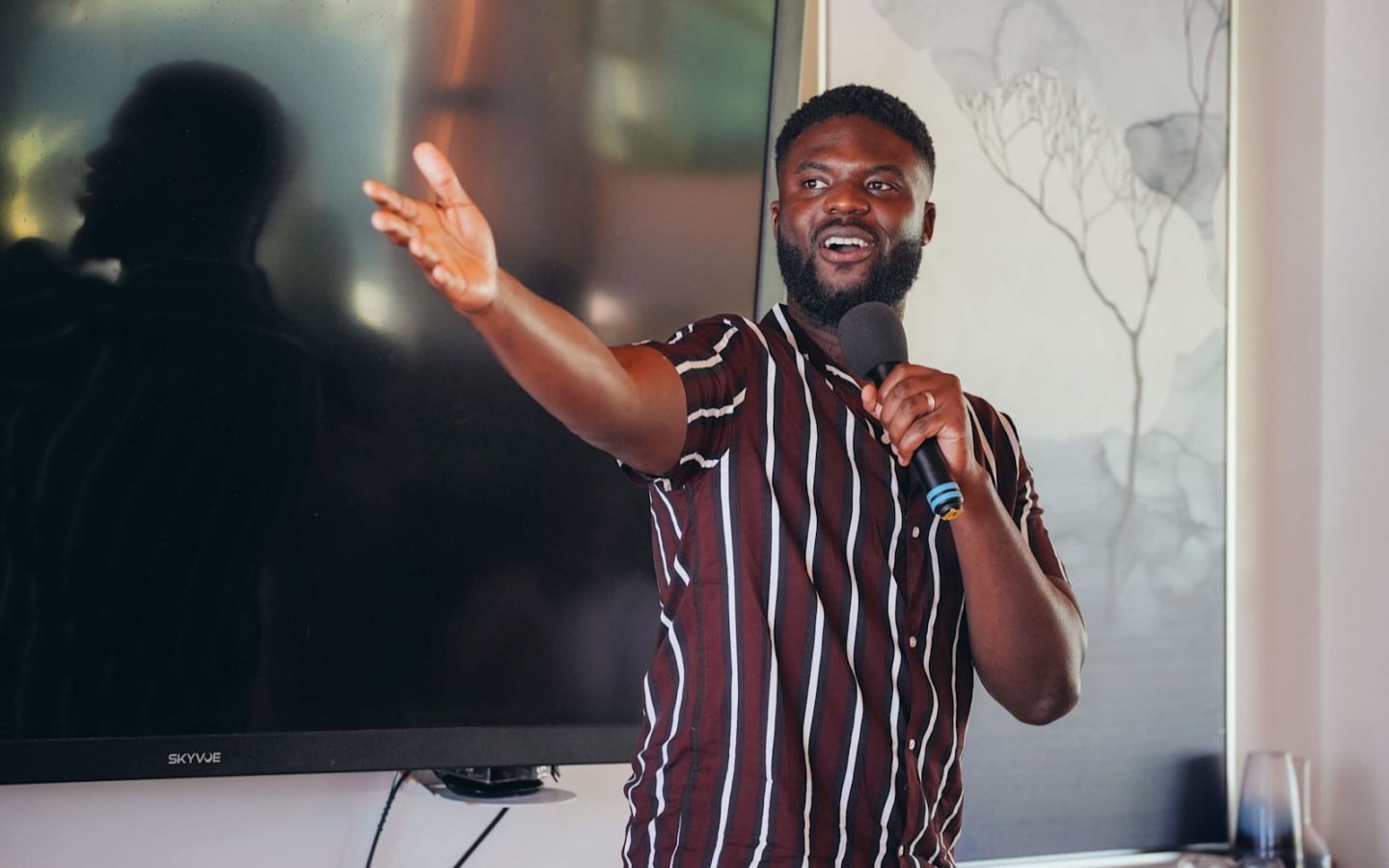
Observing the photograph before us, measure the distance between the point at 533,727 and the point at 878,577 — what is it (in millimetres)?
666

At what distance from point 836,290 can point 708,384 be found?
29 cm

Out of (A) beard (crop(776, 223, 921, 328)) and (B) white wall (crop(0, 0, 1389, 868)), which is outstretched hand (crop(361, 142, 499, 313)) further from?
(B) white wall (crop(0, 0, 1389, 868))

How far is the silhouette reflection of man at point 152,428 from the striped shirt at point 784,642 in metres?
0.61

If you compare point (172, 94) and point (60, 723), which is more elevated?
point (172, 94)

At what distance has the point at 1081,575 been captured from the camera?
259 cm

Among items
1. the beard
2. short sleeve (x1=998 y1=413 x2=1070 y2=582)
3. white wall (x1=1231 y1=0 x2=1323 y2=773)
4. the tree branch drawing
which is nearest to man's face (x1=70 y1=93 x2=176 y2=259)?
the beard

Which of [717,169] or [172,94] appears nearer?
[172,94]

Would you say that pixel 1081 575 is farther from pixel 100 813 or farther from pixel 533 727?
pixel 100 813

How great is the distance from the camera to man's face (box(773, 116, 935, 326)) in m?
Answer: 1.64

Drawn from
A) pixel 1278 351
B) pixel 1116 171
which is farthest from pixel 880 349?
pixel 1278 351

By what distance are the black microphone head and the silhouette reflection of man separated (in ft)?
2.52

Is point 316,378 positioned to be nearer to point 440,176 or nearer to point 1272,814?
point 440,176

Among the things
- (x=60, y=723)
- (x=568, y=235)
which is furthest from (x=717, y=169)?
(x=60, y=723)

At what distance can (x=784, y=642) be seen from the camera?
145 centimetres
